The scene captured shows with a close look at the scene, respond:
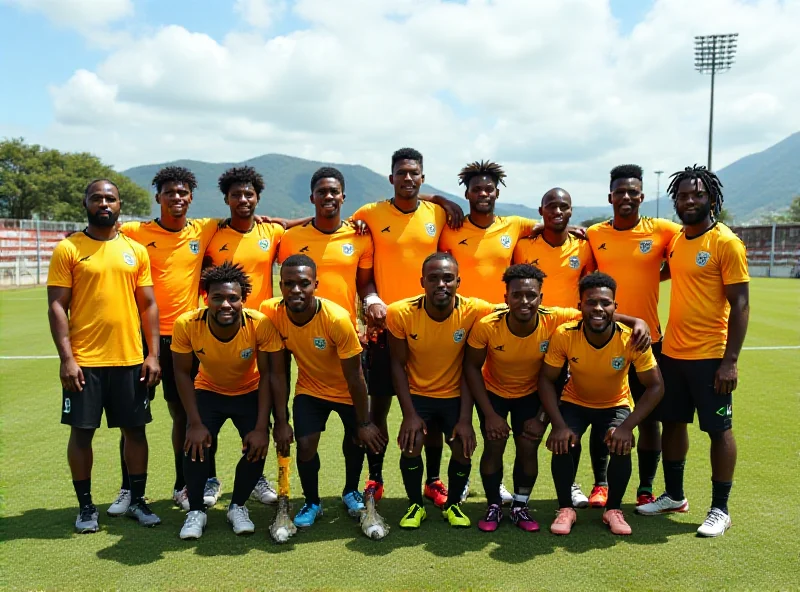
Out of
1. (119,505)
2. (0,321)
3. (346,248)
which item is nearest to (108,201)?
(346,248)

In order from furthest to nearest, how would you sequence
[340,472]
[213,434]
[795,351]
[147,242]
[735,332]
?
1. [795,351]
2. [340,472]
3. [147,242]
4. [213,434]
5. [735,332]

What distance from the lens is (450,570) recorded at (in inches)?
138

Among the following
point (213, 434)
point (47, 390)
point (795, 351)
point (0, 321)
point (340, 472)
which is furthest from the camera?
point (0, 321)

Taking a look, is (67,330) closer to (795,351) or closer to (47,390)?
(47,390)

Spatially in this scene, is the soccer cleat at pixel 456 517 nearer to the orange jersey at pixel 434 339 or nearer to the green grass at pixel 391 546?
the green grass at pixel 391 546

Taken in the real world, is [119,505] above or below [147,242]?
below

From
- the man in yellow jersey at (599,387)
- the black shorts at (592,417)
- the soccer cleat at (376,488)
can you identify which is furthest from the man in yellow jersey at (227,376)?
the black shorts at (592,417)

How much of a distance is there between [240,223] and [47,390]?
4771mm

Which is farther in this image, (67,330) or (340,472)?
(340,472)

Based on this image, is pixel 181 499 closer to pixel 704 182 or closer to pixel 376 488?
pixel 376 488

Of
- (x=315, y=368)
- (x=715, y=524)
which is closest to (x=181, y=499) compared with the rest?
(x=315, y=368)

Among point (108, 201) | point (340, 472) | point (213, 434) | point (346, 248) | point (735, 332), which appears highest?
point (108, 201)

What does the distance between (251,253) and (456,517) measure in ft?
8.03

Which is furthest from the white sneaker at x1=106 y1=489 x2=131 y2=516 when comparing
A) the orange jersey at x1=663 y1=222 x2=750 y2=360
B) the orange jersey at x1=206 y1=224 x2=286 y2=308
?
the orange jersey at x1=663 y1=222 x2=750 y2=360
